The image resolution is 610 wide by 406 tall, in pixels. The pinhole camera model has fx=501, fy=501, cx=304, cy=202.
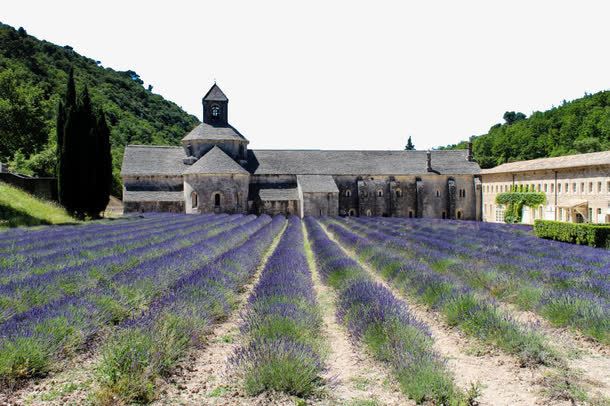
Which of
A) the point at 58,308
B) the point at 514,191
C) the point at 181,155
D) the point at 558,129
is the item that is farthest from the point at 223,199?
the point at 558,129

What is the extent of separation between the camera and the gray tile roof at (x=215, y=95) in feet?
146

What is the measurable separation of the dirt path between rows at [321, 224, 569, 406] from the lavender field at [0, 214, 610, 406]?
25mm

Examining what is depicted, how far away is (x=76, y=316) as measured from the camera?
5.89 meters

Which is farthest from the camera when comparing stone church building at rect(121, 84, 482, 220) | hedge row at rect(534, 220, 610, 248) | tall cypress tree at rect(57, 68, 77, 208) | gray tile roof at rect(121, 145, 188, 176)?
gray tile roof at rect(121, 145, 188, 176)

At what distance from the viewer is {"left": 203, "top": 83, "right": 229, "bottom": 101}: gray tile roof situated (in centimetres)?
4461

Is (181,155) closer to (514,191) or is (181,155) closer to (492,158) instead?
(514,191)

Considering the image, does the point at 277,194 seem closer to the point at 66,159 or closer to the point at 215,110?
the point at 215,110

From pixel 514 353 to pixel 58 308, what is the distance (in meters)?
5.46

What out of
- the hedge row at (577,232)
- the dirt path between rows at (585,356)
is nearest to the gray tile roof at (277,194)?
the hedge row at (577,232)

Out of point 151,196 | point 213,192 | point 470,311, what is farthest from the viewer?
point 151,196

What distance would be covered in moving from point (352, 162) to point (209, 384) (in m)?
41.4

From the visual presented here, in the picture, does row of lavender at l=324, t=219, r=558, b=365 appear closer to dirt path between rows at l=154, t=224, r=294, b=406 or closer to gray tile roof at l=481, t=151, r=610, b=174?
dirt path between rows at l=154, t=224, r=294, b=406

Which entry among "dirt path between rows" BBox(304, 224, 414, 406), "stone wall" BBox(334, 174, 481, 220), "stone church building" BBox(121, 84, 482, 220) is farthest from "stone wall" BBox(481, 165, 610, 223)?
"dirt path between rows" BBox(304, 224, 414, 406)

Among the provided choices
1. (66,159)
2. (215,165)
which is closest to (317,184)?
(215,165)
